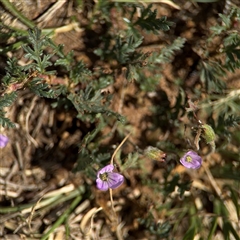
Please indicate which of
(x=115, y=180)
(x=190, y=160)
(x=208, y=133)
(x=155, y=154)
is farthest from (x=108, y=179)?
(x=208, y=133)

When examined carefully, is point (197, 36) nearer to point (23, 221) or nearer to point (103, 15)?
point (103, 15)

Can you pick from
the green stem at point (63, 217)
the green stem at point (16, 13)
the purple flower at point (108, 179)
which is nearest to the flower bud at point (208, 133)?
the purple flower at point (108, 179)

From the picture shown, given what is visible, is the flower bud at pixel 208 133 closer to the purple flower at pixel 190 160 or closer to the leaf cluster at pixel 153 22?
the purple flower at pixel 190 160

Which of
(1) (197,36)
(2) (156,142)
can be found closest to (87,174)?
(2) (156,142)

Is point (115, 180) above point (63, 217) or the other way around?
above

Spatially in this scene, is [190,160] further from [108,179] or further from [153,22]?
[153,22]

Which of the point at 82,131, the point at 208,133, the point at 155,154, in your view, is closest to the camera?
the point at 208,133
